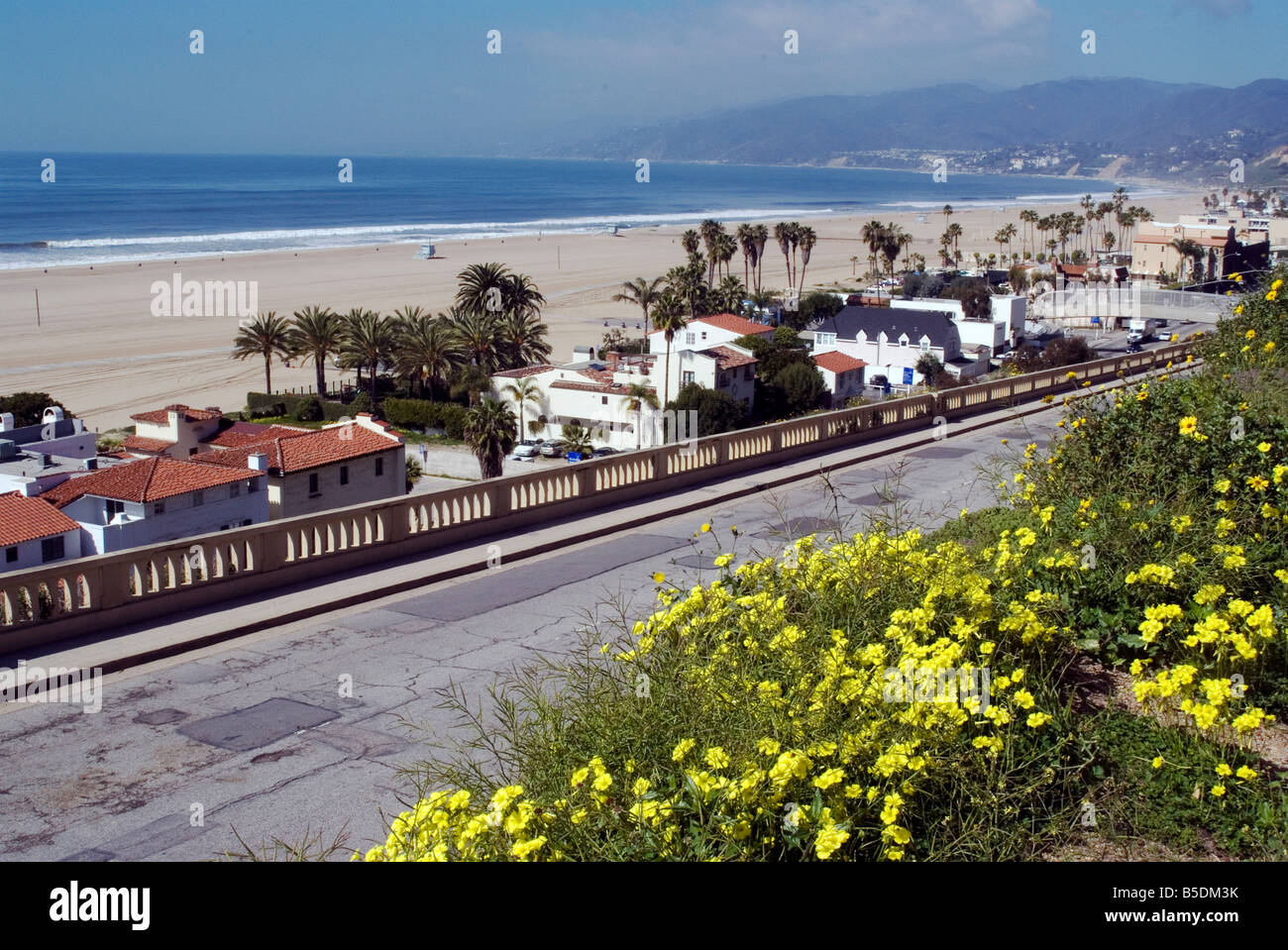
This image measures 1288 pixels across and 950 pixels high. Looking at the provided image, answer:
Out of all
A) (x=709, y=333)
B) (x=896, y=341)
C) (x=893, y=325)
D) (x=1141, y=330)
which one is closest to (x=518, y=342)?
(x=709, y=333)

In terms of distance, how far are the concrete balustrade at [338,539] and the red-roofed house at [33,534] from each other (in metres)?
11.9

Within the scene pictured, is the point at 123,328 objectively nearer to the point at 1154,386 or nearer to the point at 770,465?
the point at 770,465

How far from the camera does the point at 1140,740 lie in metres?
6.48

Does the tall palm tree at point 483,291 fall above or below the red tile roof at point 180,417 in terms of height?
above

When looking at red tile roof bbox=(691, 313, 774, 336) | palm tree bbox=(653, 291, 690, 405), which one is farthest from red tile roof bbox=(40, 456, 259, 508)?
red tile roof bbox=(691, 313, 774, 336)

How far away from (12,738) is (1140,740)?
7804 mm

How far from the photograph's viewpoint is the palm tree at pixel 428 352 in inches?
2710

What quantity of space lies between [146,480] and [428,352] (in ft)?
132

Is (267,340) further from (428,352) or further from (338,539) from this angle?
(338,539)

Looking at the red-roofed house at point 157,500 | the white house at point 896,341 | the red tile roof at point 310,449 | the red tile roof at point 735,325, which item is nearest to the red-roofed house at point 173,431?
the red tile roof at point 310,449

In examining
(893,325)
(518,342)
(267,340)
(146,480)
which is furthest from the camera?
(893,325)

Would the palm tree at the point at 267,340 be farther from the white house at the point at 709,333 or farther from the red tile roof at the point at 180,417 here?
the red tile roof at the point at 180,417

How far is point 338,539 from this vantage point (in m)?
13.7
